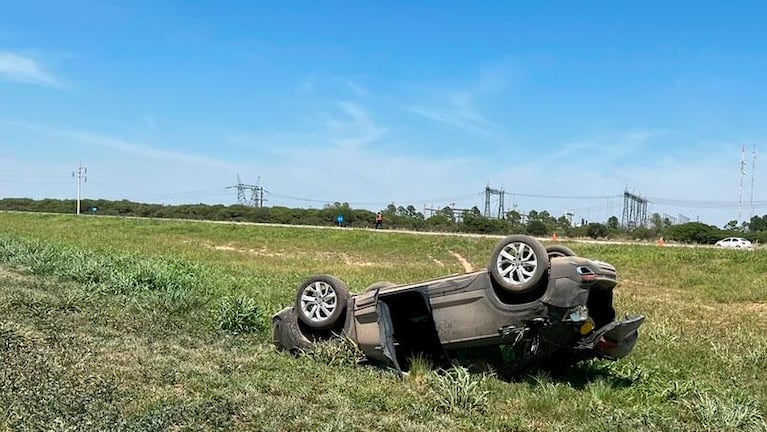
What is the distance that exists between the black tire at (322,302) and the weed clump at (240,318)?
153 cm

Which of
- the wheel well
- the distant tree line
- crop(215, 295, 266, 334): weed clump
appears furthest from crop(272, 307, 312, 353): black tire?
the distant tree line

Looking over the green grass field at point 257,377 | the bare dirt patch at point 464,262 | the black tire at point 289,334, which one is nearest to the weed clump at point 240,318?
the green grass field at point 257,377

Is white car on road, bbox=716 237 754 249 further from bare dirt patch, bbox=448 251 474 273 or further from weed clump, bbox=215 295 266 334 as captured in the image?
weed clump, bbox=215 295 266 334

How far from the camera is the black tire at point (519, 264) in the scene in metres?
5.84

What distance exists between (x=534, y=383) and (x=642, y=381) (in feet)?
3.91

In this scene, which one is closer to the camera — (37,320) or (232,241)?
(37,320)

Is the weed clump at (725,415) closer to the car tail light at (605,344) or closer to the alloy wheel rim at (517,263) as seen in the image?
the car tail light at (605,344)

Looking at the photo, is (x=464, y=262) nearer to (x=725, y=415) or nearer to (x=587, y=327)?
(x=587, y=327)

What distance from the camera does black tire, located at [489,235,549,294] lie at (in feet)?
19.2

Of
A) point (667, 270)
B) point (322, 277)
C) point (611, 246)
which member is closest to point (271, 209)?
point (611, 246)

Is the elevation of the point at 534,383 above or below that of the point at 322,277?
below

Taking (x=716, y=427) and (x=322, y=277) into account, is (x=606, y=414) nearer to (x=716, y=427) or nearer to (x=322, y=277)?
(x=716, y=427)

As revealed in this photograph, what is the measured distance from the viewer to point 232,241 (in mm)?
34438

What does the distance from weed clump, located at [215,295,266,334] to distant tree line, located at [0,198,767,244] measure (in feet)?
128
